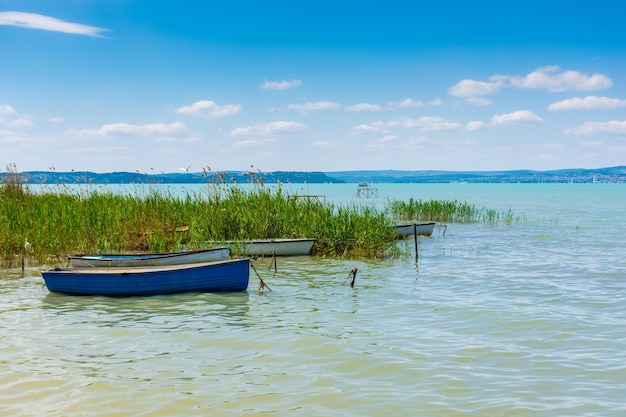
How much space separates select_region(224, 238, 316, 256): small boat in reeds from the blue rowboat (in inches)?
191

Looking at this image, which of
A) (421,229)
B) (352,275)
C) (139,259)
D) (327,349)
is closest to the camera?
(327,349)

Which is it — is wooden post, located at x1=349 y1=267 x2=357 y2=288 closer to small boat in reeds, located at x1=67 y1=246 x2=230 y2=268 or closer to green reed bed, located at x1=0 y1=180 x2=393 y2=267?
small boat in reeds, located at x1=67 y1=246 x2=230 y2=268

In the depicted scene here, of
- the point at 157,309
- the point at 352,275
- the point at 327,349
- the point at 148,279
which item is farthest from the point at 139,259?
the point at 327,349

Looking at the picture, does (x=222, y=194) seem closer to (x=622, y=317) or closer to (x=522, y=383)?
(x=622, y=317)

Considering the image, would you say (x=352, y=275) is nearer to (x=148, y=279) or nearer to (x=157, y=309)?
(x=148, y=279)

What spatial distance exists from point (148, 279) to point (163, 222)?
694 centimetres

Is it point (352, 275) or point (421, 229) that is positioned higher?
point (421, 229)

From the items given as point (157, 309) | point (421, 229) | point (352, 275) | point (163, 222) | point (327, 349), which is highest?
point (163, 222)

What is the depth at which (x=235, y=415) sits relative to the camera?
661 cm

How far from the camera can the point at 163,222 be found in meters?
19.1

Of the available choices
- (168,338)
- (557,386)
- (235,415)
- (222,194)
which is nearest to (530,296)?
(557,386)

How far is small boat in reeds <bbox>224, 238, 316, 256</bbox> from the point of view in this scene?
17.9m

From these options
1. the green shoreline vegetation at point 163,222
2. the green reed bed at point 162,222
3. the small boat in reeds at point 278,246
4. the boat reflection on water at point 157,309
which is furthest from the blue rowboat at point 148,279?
the small boat in reeds at point 278,246

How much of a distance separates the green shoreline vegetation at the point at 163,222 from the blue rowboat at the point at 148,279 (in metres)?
3.97
